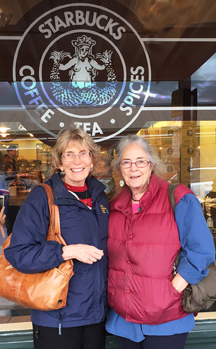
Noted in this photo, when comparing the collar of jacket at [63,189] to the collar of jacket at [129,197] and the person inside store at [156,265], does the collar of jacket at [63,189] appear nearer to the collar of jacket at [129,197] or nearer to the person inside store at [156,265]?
the collar of jacket at [129,197]

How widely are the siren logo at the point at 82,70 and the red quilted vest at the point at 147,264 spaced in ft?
5.07

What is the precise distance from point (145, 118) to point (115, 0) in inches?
46.1

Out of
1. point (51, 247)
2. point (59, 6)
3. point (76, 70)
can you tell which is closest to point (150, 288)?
point (51, 247)

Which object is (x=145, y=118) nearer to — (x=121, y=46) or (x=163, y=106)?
(x=163, y=106)

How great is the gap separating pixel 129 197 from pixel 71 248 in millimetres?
455

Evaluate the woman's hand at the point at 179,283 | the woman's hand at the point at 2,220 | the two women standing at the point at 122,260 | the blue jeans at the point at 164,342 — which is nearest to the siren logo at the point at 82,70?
the woman's hand at the point at 2,220

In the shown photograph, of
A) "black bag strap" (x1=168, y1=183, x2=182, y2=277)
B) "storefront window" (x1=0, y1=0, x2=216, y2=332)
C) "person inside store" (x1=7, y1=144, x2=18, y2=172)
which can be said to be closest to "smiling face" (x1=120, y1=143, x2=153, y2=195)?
"black bag strap" (x1=168, y1=183, x2=182, y2=277)

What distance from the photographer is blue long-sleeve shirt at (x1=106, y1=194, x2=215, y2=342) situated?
142cm

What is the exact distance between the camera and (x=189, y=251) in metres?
1.43

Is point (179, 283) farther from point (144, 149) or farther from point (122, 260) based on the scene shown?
point (144, 149)

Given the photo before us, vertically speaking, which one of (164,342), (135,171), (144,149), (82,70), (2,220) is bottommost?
(164,342)

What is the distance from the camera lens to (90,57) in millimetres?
3072

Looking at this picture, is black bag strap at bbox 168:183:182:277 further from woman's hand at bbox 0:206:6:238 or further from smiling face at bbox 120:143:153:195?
woman's hand at bbox 0:206:6:238

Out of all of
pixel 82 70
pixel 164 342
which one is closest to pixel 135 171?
pixel 164 342
